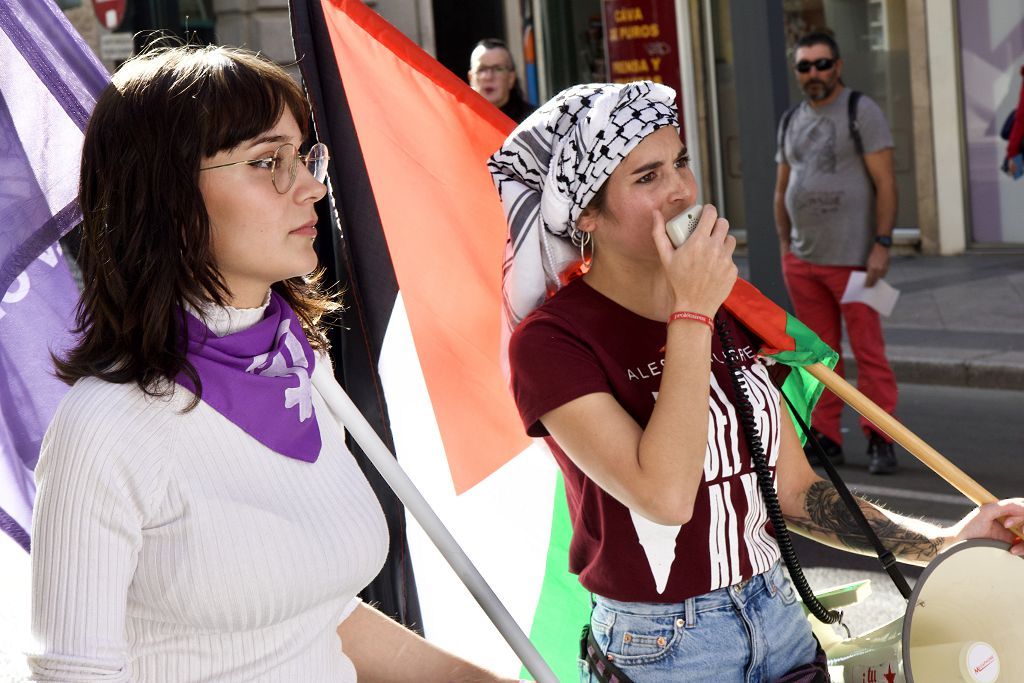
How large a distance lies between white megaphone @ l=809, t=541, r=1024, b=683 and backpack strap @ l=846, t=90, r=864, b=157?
17.0 ft

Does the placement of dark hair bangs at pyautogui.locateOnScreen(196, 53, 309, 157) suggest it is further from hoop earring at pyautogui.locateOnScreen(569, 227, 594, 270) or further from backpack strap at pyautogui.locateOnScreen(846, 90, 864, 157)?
backpack strap at pyautogui.locateOnScreen(846, 90, 864, 157)

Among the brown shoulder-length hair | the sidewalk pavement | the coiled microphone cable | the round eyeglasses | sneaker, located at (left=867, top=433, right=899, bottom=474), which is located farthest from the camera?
the sidewalk pavement

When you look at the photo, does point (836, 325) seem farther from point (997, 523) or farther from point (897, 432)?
point (997, 523)

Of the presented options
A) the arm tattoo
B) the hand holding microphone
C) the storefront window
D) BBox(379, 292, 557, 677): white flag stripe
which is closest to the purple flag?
BBox(379, 292, 557, 677): white flag stripe

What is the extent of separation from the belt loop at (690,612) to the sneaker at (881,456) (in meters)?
4.90

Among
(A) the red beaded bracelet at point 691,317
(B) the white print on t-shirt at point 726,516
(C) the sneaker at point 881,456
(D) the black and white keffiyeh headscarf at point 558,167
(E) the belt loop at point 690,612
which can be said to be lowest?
(C) the sneaker at point 881,456

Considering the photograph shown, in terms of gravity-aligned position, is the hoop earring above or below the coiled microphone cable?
above

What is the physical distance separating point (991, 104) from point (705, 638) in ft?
Answer: 40.8

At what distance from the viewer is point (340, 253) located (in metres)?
3.29

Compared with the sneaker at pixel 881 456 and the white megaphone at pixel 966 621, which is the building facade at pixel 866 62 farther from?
the white megaphone at pixel 966 621

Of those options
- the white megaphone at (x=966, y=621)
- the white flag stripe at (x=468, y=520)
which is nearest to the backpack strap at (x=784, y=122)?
the white flag stripe at (x=468, y=520)

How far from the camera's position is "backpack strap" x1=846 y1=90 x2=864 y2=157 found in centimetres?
722

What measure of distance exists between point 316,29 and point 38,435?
1126 mm

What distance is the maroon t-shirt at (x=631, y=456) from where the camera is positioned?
7.36 ft
